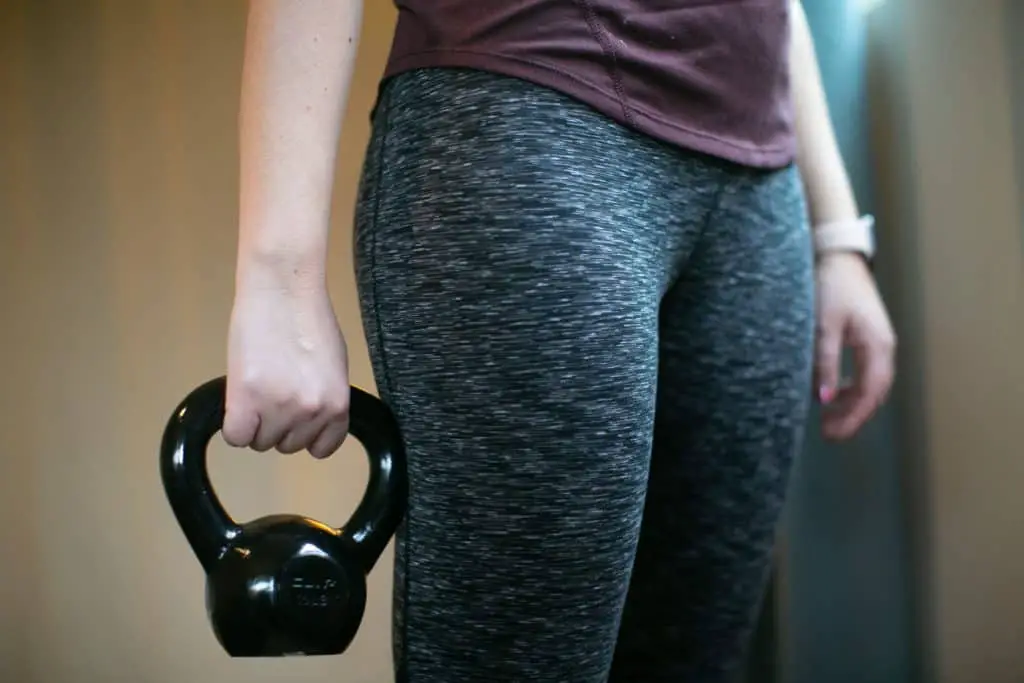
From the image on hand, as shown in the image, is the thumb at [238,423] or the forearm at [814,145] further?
the forearm at [814,145]

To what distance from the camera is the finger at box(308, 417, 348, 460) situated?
46cm

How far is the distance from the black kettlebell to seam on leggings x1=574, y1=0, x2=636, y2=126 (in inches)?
10.6

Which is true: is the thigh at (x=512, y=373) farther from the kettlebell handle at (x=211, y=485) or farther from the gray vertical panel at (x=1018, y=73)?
the gray vertical panel at (x=1018, y=73)

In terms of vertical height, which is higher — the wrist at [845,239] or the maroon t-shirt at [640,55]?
the maroon t-shirt at [640,55]

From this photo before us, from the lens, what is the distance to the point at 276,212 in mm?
452

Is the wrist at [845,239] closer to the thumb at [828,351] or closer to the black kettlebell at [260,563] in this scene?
the thumb at [828,351]

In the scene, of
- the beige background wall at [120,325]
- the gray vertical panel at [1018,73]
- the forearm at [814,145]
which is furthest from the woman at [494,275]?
the beige background wall at [120,325]

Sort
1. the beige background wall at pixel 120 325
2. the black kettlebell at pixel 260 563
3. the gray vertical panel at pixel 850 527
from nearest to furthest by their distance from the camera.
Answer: the black kettlebell at pixel 260 563
the gray vertical panel at pixel 850 527
the beige background wall at pixel 120 325

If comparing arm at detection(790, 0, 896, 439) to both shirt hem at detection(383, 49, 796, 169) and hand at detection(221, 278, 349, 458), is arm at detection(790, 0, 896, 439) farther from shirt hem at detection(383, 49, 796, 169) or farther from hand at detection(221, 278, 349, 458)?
hand at detection(221, 278, 349, 458)

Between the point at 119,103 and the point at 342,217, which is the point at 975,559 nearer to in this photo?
the point at 342,217

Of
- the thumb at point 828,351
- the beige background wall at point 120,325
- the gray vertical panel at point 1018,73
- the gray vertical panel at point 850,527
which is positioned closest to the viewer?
the thumb at point 828,351

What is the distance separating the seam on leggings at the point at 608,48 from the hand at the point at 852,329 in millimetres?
313

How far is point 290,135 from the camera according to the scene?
1.50ft

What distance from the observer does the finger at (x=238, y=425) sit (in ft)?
1.42
